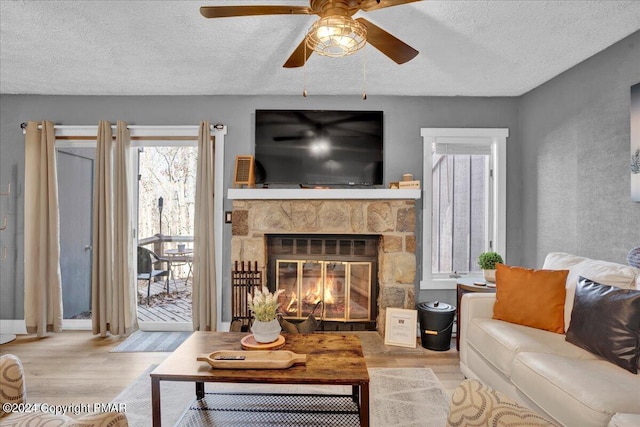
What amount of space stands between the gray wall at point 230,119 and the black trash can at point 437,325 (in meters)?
0.51

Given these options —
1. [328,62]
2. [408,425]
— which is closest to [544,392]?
[408,425]

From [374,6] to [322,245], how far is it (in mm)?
2524

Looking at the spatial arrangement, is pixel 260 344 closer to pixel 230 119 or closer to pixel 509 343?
pixel 509 343

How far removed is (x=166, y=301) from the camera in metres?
4.29

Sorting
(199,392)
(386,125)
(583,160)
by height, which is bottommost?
(199,392)

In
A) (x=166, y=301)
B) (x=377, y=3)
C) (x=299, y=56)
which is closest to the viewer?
(x=377, y=3)

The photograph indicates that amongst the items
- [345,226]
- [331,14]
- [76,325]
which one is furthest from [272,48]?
[76,325]

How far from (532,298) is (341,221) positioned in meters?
1.74

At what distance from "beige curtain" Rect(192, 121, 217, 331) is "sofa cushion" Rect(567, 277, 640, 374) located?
3.03 m

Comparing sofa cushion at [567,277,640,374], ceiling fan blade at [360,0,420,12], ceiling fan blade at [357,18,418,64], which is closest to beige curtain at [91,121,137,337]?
ceiling fan blade at [357,18,418,64]

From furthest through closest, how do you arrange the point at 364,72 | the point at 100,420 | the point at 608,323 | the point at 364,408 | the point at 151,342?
1. the point at 151,342
2. the point at 364,72
3. the point at 608,323
4. the point at 364,408
5. the point at 100,420

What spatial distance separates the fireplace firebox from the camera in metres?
3.85

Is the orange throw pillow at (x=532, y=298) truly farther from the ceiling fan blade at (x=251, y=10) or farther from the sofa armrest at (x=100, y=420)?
the sofa armrest at (x=100, y=420)

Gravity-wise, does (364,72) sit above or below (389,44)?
above
